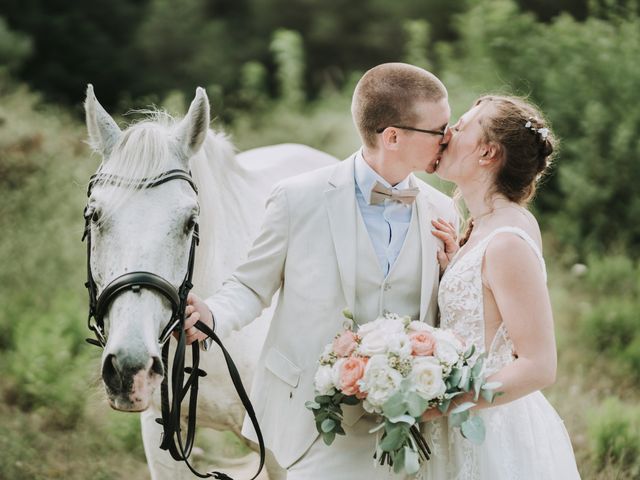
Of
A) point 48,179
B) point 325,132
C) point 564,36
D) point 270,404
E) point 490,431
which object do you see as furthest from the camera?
point 325,132

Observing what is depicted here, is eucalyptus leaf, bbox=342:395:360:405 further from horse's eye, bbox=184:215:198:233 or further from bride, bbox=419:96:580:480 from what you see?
horse's eye, bbox=184:215:198:233

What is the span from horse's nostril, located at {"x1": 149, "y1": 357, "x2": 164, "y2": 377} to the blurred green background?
94 centimetres

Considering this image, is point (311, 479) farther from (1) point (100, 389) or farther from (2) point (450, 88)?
(2) point (450, 88)

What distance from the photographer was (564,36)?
980 centimetres

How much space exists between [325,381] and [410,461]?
0.34 meters

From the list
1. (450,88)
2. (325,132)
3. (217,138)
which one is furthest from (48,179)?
→ (217,138)

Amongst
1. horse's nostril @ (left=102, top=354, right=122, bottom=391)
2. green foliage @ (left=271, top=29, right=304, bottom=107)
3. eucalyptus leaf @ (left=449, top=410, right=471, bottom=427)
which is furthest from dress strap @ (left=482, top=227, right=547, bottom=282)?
green foliage @ (left=271, top=29, right=304, bottom=107)

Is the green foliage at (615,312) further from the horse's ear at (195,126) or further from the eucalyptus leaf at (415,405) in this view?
the horse's ear at (195,126)

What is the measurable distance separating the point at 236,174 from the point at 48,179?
5581 mm

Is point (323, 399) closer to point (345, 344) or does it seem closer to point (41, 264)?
point (345, 344)

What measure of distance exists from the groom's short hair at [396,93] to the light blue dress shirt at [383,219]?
19 centimetres

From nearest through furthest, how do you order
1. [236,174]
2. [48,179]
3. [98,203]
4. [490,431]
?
[98,203] → [490,431] → [236,174] → [48,179]

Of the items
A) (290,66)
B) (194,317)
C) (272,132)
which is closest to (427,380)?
(194,317)

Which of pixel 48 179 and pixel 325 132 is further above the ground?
pixel 48 179
